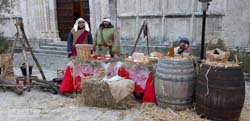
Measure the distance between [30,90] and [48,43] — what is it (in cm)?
610

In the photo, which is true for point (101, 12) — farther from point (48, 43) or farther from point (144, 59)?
point (144, 59)

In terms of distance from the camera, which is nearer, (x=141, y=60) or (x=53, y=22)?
(x=141, y=60)

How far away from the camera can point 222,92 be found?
141 inches

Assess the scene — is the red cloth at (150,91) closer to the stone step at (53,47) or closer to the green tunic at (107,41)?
the green tunic at (107,41)

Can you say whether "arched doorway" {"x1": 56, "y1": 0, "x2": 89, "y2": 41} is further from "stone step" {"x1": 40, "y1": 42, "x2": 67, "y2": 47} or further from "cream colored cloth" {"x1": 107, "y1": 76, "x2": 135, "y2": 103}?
"cream colored cloth" {"x1": 107, "y1": 76, "x2": 135, "y2": 103}

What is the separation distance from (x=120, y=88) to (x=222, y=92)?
5.25 feet

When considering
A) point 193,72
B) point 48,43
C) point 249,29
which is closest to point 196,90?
A: point 193,72

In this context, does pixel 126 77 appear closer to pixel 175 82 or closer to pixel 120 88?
pixel 120 88

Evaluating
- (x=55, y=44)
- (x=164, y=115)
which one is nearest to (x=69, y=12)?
(x=55, y=44)

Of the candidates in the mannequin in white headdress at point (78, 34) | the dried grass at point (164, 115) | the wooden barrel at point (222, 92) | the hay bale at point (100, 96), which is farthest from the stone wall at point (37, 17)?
the wooden barrel at point (222, 92)

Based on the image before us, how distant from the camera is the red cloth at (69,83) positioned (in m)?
5.05

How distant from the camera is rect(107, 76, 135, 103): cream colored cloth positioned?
4.21 metres

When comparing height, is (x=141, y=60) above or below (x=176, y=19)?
below

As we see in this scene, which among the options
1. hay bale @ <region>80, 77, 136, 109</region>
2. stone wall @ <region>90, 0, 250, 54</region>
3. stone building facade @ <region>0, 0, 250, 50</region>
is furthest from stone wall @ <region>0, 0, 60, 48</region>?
hay bale @ <region>80, 77, 136, 109</region>
